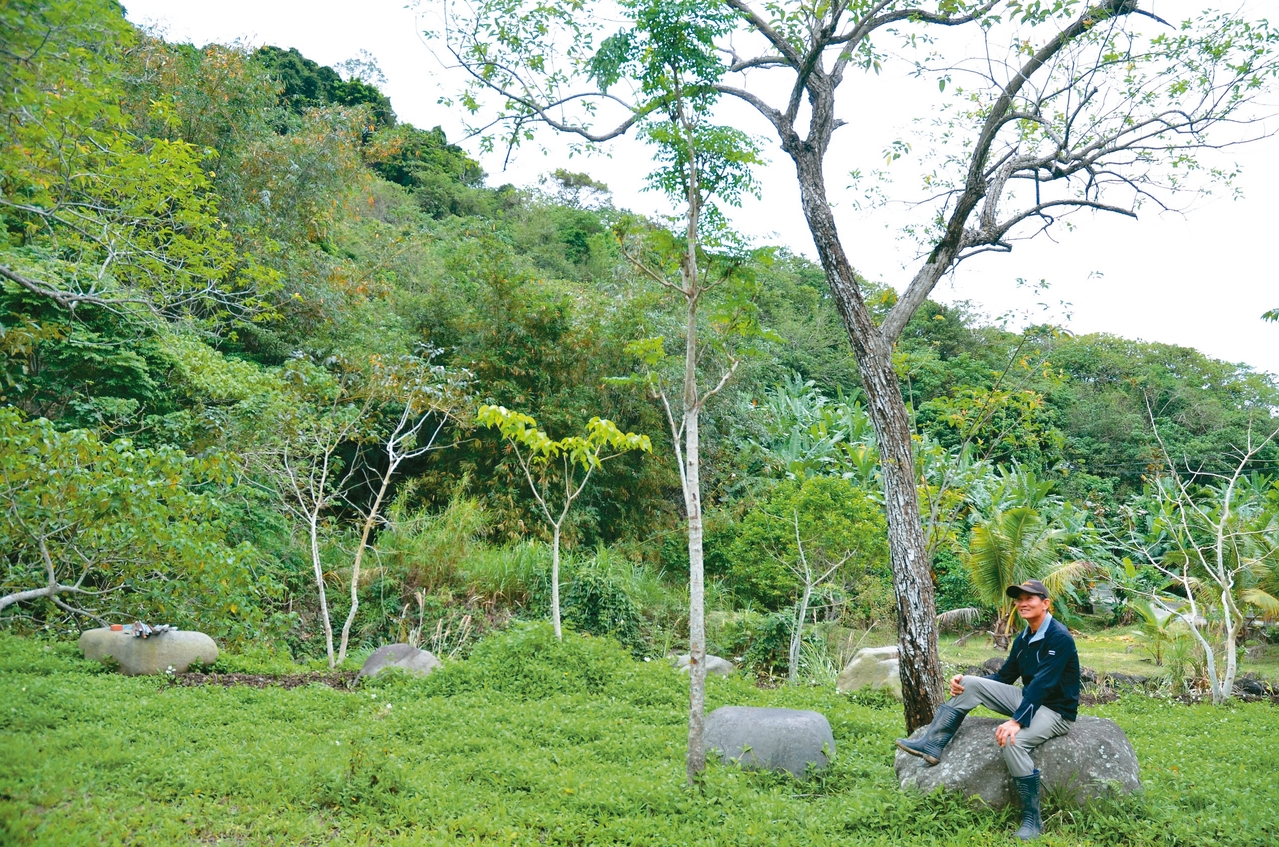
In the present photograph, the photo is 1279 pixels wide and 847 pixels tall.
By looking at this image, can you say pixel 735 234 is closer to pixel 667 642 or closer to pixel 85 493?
pixel 85 493

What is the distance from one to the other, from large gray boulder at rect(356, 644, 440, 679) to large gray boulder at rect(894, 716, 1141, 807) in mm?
4454

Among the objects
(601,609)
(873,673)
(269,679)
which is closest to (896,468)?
(873,673)

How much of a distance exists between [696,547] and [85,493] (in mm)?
4474

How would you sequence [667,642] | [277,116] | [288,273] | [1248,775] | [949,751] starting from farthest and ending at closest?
[277,116]
[288,273]
[667,642]
[1248,775]
[949,751]

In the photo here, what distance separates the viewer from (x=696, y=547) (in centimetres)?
450

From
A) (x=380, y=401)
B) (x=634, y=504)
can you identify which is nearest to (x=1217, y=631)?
(x=634, y=504)

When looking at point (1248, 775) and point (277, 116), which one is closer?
point (1248, 775)

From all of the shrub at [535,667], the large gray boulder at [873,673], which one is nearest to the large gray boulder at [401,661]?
the shrub at [535,667]

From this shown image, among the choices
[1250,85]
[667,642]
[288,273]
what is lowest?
[667,642]

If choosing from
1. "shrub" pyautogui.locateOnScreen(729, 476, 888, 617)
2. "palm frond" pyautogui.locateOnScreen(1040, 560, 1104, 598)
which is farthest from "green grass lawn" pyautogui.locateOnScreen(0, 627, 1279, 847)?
"palm frond" pyautogui.locateOnScreen(1040, 560, 1104, 598)

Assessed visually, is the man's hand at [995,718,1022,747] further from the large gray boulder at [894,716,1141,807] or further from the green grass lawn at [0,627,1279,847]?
the green grass lawn at [0,627,1279,847]

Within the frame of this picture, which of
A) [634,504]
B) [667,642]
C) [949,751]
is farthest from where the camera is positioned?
[634,504]

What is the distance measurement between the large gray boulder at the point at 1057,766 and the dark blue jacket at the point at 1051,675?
22 cm

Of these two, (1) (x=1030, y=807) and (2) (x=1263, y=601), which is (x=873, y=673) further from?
(2) (x=1263, y=601)
